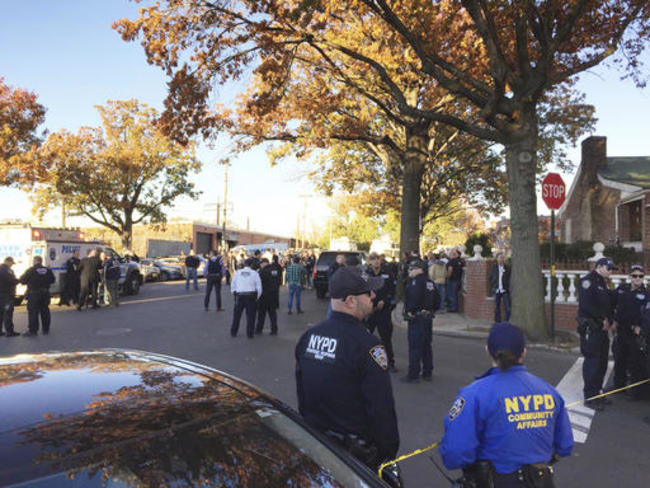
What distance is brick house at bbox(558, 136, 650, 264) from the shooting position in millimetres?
19047

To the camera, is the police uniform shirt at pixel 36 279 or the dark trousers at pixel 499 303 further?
the dark trousers at pixel 499 303

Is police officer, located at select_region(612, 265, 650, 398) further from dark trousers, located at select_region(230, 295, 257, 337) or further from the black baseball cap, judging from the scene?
dark trousers, located at select_region(230, 295, 257, 337)

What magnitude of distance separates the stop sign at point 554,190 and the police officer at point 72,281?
A: 13.8 meters

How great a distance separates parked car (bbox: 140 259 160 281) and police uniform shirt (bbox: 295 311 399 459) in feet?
93.4

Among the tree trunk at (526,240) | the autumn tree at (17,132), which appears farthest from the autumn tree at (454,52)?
the autumn tree at (17,132)

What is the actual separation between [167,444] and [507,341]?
1735 mm

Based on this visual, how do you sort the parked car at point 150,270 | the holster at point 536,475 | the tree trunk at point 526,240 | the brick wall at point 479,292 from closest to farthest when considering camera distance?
the holster at point 536,475 → the tree trunk at point 526,240 → the brick wall at point 479,292 → the parked car at point 150,270

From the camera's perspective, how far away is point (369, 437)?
2631 mm

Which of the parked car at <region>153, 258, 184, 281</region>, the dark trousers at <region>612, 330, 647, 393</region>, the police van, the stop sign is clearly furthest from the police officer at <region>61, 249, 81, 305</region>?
the dark trousers at <region>612, 330, 647, 393</region>

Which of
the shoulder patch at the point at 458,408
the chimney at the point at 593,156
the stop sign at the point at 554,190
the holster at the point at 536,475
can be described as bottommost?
the holster at the point at 536,475

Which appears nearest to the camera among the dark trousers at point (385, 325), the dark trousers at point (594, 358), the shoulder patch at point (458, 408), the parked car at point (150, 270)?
the shoulder patch at point (458, 408)

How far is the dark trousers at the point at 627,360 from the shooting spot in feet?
21.0

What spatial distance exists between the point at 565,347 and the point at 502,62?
5.76 meters

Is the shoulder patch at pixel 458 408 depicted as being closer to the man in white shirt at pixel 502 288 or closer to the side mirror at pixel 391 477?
the side mirror at pixel 391 477
